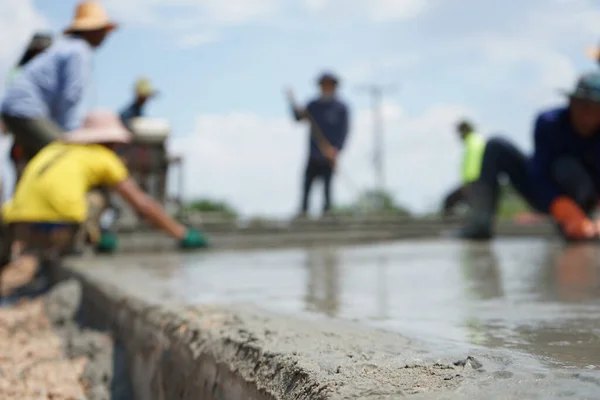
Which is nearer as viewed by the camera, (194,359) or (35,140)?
(194,359)

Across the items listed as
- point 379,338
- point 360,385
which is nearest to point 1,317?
point 379,338

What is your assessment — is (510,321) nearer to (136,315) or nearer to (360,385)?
(360,385)

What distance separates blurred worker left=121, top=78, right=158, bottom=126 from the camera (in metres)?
8.42

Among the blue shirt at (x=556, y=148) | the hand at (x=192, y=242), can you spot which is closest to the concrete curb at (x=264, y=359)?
the hand at (x=192, y=242)

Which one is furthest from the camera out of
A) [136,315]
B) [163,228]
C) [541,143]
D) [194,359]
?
[541,143]

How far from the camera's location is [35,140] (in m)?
4.58

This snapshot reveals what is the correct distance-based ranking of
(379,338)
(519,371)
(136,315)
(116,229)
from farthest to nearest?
(116,229), (136,315), (379,338), (519,371)

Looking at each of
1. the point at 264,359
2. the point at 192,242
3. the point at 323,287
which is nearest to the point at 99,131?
the point at 192,242

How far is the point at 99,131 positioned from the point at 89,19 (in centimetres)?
121

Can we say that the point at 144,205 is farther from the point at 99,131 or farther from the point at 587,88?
the point at 587,88

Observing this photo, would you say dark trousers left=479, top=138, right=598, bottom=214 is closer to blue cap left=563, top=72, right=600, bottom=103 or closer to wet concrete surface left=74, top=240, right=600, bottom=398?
blue cap left=563, top=72, right=600, bottom=103

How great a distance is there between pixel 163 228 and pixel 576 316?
132 inches

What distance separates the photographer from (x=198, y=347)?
4.69ft

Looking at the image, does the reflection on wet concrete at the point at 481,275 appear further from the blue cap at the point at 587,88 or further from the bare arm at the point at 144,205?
the bare arm at the point at 144,205
